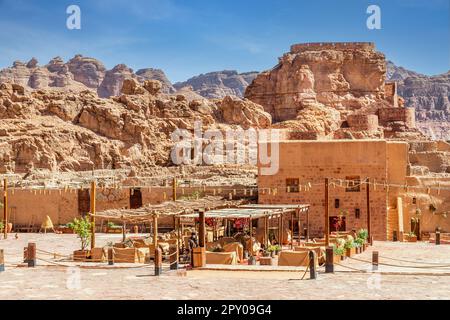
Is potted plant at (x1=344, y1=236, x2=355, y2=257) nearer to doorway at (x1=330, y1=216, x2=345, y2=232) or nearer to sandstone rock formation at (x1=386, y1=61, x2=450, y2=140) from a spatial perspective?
doorway at (x1=330, y1=216, x2=345, y2=232)

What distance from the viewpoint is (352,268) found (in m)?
18.0

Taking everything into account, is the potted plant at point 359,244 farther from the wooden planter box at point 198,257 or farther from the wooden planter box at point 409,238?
the wooden planter box at point 198,257

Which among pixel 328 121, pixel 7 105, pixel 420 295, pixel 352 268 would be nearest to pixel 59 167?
pixel 7 105

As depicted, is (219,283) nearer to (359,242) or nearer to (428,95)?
(359,242)

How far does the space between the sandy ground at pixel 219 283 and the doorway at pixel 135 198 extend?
51.5ft

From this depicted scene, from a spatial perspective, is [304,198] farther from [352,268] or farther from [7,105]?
[7,105]

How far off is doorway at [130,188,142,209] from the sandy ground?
51.5 feet

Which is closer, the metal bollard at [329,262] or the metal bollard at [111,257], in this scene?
the metal bollard at [329,262]

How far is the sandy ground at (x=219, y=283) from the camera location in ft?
47.9

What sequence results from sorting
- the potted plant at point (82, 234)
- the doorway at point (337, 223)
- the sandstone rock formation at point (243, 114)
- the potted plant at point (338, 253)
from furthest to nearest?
the sandstone rock formation at point (243, 114) < the doorway at point (337, 223) < the potted plant at point (82, 234) < the potted plant at point (338, 253)

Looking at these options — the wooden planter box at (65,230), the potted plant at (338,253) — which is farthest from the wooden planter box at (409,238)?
the wooden planter box at (65,230)

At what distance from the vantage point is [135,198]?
36469 millimetres

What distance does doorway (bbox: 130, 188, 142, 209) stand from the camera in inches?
1430

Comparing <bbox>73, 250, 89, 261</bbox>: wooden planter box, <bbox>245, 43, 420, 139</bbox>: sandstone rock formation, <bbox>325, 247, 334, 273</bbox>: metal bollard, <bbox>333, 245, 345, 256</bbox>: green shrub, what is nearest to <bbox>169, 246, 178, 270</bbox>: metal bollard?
<bbox>73, 250, 89, 261</bbox>: wooden planter box
